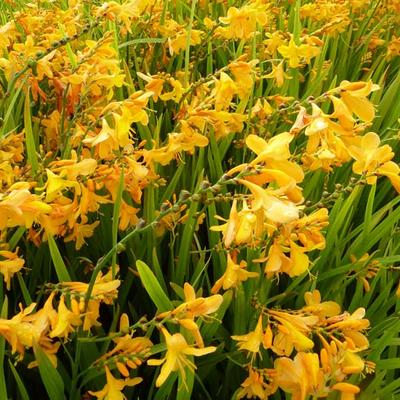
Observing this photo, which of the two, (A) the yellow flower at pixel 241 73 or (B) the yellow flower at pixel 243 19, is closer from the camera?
(A) the yellow flower at pixel 241 73

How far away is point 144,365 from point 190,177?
0.50 m

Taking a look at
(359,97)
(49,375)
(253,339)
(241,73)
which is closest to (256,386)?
(253,339)

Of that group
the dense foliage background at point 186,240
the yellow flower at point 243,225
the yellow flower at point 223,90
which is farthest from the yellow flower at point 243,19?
the yellow flower at point 243,225

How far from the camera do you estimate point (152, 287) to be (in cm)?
101

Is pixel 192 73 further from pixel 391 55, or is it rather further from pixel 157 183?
pixel 391 55

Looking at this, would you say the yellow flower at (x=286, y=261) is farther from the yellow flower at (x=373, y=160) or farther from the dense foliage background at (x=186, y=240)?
the yellow flower at (x=373, y=160)

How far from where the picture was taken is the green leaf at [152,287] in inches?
38.5

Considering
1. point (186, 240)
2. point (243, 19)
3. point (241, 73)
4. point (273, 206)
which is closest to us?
point (273, 206)

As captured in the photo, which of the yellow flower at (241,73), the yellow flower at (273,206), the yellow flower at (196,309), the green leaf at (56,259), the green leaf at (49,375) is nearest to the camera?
the yellow flower at (273,206)

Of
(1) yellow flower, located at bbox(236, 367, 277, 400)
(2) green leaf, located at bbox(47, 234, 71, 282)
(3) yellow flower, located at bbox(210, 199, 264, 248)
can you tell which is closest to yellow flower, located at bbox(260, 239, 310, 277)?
(3) yellow flower, located at bbox(210, 199, 264, 248)

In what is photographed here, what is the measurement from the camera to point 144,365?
1245 millimetres

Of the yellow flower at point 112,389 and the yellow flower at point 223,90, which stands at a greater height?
the yellow flower at point 223,90

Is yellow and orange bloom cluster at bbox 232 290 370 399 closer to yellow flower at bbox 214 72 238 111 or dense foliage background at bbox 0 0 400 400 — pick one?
dense foliage background at bbox 0 0 400 400

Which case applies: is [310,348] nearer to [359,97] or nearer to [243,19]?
[359,97]
